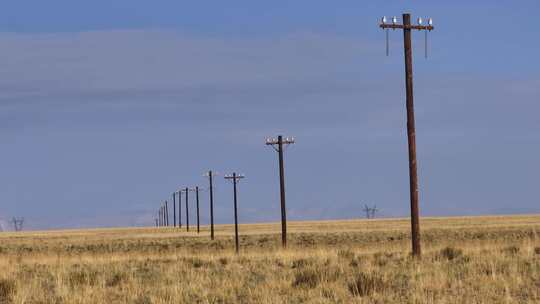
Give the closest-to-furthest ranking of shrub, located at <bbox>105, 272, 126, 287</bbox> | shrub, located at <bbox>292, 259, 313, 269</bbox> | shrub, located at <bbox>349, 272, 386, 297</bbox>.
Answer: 1. shrub, located at <bbox>349, 272, 386, 297</bbox>
2. shrub, located at <bbox>105, 272, 126, 287</bbox>
3. shrub, located at <bbox>292, 259, 313, 269</bbox>

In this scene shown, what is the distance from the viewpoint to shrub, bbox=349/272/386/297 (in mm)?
20106

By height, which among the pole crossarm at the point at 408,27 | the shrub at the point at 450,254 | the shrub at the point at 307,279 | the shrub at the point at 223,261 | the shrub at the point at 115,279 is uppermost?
the pole crossarm at the point at 408,27

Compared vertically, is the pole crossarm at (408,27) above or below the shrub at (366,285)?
above

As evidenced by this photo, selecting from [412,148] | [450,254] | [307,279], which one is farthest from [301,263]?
[307,279]

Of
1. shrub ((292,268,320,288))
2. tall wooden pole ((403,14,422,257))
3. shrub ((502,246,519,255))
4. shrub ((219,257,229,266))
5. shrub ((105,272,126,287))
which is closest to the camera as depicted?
shrub ((292,268,320,288))

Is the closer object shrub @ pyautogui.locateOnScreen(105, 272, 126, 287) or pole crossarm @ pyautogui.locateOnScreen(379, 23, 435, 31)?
shrub @ pyautogui.locateOnScreen(105, 272, 126, 287)

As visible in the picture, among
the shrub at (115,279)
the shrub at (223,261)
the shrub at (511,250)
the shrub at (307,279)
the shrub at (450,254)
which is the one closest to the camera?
the shrub at (307,279)

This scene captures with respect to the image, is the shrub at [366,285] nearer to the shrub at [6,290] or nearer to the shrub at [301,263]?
the shrub at [301,263]

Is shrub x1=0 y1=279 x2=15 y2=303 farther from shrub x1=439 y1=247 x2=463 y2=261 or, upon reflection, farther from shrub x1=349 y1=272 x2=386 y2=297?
shrub x1=439 y1=247 x2=463 y2=261

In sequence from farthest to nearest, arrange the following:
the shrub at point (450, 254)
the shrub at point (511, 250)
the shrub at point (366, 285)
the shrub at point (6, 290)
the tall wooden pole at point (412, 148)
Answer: the tall wooden pole at point (412, 148) → the shrub at point (511, 250) → the shrub at point (450, 254) → the shrub at point (6, 290) → the shrub at point (366, 285)

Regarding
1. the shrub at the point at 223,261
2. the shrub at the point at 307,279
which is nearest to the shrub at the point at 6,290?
the shrub at the point at 307,279

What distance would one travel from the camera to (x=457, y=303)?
58.3 ft

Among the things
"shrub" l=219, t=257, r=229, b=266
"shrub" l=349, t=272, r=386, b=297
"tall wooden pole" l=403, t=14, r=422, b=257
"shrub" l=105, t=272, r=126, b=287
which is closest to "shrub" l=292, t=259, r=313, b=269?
"shrub" l=219, t=257, r=229, b=266

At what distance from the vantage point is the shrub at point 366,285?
2011cm
